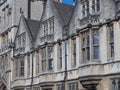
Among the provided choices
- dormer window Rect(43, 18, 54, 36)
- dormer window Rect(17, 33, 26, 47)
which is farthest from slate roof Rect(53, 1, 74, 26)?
dormer window Rect(17, 33, 26, 47)

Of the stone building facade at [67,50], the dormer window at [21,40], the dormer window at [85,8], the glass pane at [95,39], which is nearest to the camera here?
the stone building facade at [67,50]

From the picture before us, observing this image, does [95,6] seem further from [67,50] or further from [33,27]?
[33,27]

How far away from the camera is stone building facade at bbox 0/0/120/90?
2717 centimetres

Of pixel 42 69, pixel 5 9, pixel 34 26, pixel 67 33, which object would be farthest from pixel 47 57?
pixel 5 9

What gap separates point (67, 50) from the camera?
32.8 m

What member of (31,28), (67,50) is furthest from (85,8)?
(31,28)

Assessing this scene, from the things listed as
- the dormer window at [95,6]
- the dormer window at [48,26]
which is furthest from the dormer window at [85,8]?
the dormer window at [48,26]

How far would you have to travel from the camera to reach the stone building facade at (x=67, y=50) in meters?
27.2

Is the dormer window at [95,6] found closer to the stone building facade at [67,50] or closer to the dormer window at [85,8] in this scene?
the stone building facade at [67,50]

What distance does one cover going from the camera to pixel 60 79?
109 feet

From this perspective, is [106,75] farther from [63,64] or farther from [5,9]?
[5,9]

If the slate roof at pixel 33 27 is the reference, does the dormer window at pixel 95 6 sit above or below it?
below

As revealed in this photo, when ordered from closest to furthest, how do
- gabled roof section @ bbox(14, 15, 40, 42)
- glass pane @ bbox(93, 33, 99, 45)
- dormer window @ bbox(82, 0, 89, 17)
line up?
glass pane @ bbox(93, 33, 99, 45), dormer window @ bbox(82, 0, 89, 17), gabled roof section @ bbox(14, 15, 40, 42)

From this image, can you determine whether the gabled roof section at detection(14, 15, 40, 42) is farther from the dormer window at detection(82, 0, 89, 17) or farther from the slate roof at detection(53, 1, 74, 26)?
the dormer window at detection(82, 0, 89, 17)
